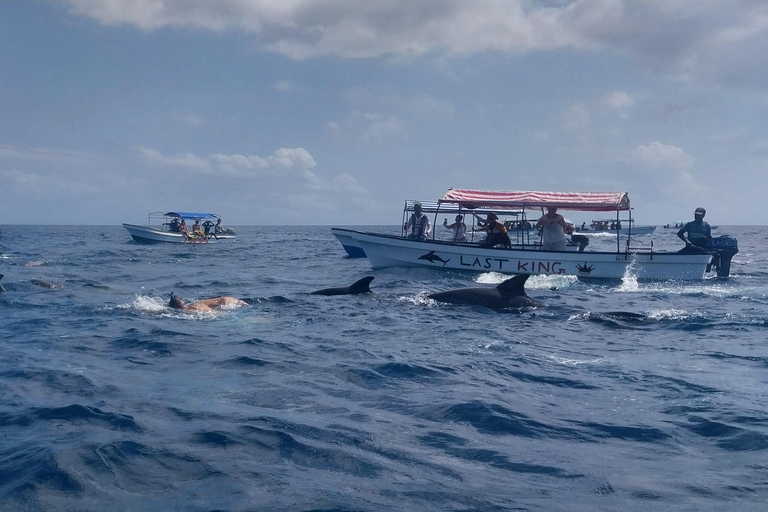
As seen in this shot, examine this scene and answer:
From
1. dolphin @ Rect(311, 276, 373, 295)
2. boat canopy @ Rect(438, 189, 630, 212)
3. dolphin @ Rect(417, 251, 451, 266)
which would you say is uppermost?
boat canopy @ Rect(438, 189, 630, 212)

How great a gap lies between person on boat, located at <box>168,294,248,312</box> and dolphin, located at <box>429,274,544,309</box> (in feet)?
16.5

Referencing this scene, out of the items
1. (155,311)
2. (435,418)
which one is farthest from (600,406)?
(155,311)

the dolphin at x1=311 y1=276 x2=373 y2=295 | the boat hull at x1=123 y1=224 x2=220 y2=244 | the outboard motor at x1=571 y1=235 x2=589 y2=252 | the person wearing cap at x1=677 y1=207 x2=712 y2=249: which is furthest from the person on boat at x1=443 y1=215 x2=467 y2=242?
the boat hull at x1=123 y1=224 x2=220 y2=244

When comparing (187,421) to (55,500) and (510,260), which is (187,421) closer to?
(55,500)

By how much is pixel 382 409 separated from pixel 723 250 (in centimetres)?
2038

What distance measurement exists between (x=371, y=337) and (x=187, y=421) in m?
5.36

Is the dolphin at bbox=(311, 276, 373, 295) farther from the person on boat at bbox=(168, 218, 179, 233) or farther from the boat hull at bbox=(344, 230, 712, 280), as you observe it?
the person on boat at bbox=(168, 218, 179, 233)

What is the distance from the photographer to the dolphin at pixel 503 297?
1474 centimetres

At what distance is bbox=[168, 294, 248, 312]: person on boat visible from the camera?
47.5 ft

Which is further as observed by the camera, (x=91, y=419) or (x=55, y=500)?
(x=91, y=419)

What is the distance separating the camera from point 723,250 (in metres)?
23.6

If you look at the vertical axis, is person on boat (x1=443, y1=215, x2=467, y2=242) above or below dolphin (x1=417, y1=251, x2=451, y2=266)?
above

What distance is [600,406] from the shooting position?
24.6 feet

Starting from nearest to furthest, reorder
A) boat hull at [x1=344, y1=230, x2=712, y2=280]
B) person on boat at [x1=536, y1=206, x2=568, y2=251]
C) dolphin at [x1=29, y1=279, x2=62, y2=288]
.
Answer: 1. dolphin at [x1=29, y1=279, x2=62, y2=288]
2. boat hull at [x1=344, y1=230, x2=712, y2=280]
3. person on boat at [x1=536, y1=206, x2=568, y2=251]
